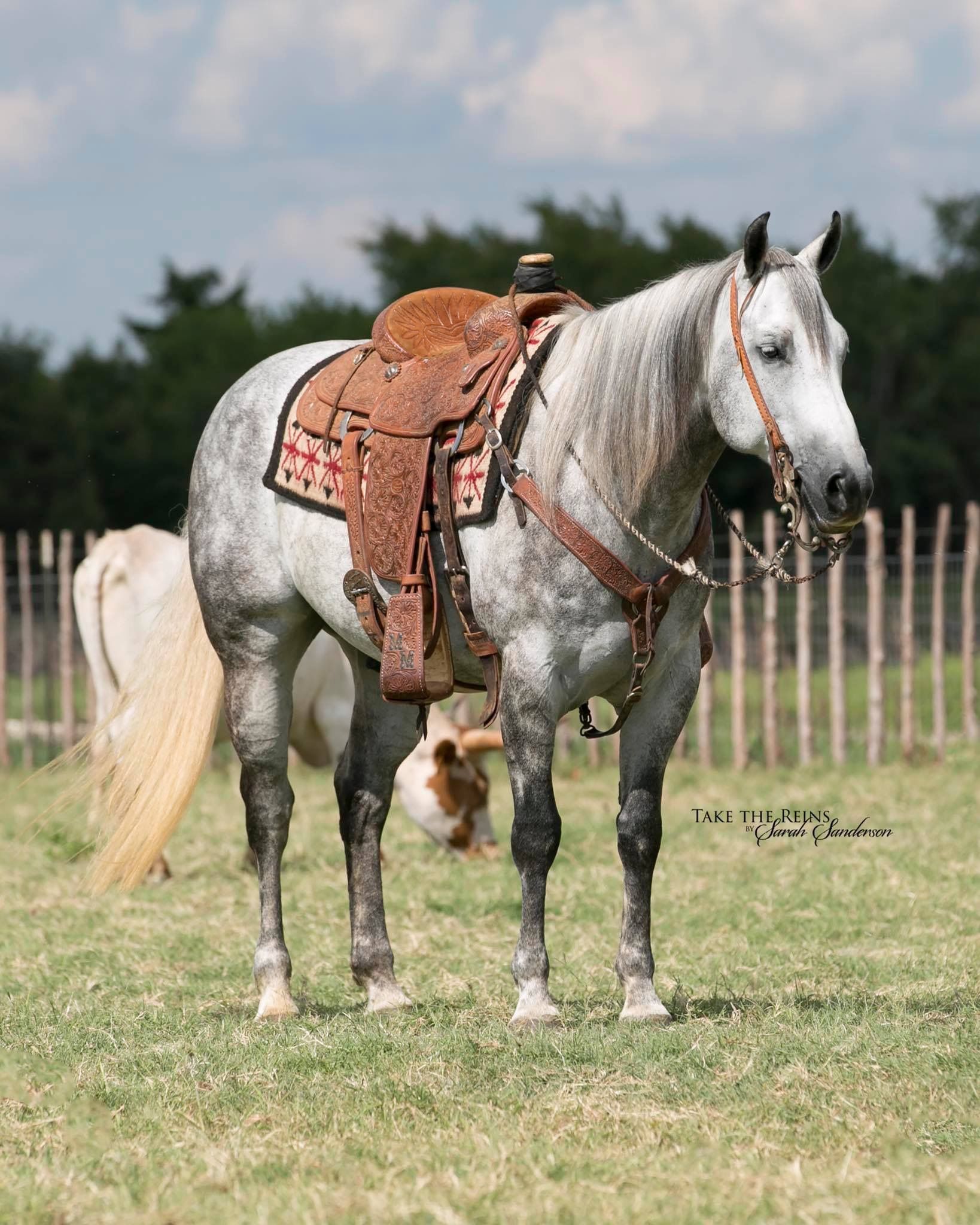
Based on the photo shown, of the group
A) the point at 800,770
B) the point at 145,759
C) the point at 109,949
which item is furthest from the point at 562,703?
the point at 800,770

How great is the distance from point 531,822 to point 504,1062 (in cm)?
65

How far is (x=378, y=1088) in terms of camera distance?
3.75 m

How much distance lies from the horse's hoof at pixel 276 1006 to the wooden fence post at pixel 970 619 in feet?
23.6

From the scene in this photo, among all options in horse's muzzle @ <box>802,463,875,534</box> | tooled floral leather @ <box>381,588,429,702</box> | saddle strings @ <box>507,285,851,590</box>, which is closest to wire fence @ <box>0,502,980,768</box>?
tooled floral leather @ <box>381,588,429,702</box>

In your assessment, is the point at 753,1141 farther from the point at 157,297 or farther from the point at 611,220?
the point at 157,297

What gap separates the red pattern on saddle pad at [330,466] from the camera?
432cm

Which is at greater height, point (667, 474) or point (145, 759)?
point (667, 474)

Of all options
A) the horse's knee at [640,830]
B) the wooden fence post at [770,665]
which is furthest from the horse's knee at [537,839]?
the wooden fence post at [770,665]

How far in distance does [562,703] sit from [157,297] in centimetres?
4453

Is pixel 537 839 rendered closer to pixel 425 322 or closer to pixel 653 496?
pixel 653 496

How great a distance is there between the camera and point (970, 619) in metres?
10.9

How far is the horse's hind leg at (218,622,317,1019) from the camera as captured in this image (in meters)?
5.07

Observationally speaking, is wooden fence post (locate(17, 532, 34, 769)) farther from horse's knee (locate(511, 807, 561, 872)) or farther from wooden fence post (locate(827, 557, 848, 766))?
horse's knee (locate(511, 807, 561, 872))

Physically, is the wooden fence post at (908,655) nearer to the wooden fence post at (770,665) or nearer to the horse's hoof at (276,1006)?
the wooden fence post at (770,665)
